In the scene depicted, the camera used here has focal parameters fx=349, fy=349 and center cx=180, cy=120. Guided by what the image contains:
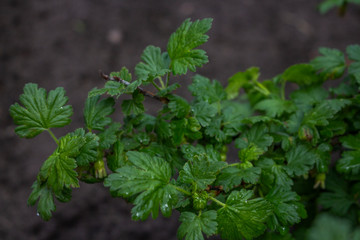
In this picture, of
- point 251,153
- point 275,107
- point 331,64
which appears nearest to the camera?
point 251,153

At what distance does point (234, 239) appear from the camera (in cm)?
125

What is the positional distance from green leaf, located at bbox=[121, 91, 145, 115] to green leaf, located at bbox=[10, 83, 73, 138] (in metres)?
0.23

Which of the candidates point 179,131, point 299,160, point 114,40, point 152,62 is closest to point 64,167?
point 179,131

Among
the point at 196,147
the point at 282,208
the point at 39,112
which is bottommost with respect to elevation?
the point at 282,208

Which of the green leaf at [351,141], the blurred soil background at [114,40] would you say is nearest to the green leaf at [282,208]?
the green leaf at [351,141]

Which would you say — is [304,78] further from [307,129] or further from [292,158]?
[292,158]

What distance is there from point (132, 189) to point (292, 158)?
2.33 ft

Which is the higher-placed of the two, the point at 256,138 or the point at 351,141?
the point at 256,138

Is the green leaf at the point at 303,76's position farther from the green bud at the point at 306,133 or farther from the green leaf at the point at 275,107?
the green bud at the point at 306,133

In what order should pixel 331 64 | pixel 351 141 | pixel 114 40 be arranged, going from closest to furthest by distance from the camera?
pixel 351 141 → pixel 331 64 → pixel 114 40

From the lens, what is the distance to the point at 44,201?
1.26m

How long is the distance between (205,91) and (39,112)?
72 centimetres

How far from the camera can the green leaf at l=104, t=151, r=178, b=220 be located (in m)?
1.15

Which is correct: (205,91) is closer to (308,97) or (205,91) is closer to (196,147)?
(196,147)
